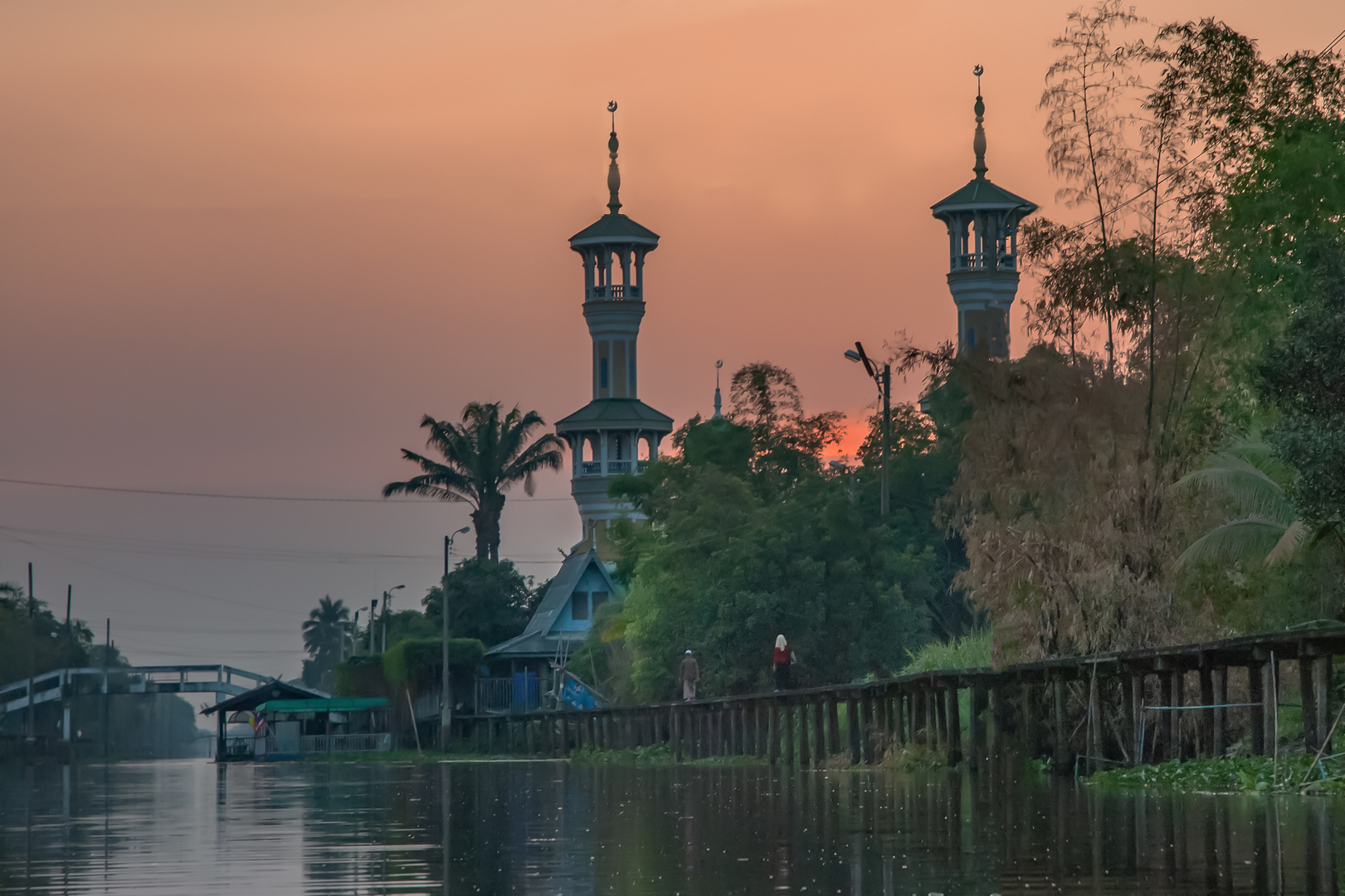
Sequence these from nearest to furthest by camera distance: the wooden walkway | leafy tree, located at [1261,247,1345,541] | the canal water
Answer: the canal water → the wooden walkway → leafy tree, located at [1261,247,1345,541]

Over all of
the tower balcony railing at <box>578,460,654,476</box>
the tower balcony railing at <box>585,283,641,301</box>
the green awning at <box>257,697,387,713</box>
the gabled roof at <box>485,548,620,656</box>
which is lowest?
the green awning at <box>257,697,387,713</box>

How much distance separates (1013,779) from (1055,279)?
7.93 meters

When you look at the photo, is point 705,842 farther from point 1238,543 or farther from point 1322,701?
point 1238,543

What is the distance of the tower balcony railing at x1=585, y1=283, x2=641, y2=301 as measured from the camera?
10106 centimetres

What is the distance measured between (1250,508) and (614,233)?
73.8 m

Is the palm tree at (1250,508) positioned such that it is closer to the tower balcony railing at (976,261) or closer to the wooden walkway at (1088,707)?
the wooden walkway at (1088,707)

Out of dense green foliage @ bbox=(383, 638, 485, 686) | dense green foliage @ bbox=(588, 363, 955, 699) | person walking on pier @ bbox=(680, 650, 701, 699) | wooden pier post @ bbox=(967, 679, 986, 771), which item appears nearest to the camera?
wooden pier post @ bbox=(967, 679, 986, 771)

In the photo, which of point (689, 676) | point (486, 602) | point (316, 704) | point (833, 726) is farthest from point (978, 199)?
point (833, 726)

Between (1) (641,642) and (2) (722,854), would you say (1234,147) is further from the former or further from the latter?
(1) (641,642)

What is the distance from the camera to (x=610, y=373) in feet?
332

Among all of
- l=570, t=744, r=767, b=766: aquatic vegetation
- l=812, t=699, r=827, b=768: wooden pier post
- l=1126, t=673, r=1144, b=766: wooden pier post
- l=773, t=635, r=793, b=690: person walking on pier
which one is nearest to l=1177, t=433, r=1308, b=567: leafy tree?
l=1126, t=673, r=1144, b=766: wooden pier post

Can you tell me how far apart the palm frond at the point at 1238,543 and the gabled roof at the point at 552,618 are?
1825 inches

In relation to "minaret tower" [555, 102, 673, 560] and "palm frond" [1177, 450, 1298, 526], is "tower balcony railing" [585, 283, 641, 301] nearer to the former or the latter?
"minaret tower" [555, 102, 673, 560]

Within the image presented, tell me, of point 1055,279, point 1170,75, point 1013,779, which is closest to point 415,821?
point 1013,779
